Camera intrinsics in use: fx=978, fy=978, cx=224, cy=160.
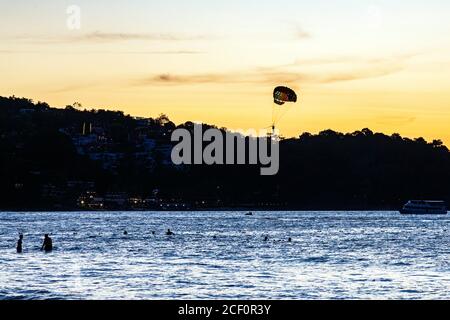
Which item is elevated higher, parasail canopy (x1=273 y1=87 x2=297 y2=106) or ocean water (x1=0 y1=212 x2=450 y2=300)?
parasail canopy (x1=273 y1=87 x2=297 y2=106)

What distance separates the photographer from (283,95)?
2712 inches

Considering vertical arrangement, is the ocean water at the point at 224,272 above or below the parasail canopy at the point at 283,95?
below

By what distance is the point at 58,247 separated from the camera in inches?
3716

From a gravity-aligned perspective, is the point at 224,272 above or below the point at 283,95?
below

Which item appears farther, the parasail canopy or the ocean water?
the parasail canopy

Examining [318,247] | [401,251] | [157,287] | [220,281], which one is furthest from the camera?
[318,247]

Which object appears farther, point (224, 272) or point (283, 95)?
point (283, 95)

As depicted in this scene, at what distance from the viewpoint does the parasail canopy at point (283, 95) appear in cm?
6775

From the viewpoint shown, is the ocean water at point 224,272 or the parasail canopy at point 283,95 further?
the parasail canopy at point 283,95

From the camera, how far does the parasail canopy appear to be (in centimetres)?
6775
